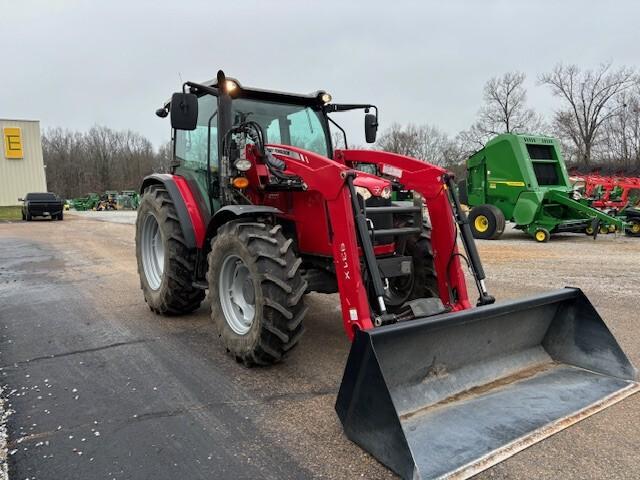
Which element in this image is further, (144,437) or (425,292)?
(425,292)

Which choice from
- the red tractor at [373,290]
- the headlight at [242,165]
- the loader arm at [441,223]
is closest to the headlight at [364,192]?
the red tractor at [373,290]

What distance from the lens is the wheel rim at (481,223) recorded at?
1322cm

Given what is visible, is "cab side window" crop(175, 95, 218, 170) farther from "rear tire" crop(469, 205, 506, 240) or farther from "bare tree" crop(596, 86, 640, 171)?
"bare tree" crop(596, 86, 640, 171)

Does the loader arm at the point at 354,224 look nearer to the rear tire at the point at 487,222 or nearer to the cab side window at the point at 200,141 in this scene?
the cab side window at the point at 200,141

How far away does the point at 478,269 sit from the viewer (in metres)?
3.87

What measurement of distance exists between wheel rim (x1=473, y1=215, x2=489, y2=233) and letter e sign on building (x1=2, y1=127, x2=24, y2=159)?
38935 millimetres

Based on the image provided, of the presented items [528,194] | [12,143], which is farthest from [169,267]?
[12,143]

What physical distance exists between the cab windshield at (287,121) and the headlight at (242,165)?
1.77ft

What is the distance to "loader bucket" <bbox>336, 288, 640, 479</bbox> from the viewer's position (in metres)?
2.58

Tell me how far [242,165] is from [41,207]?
2668 centimetres

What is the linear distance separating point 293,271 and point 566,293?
212 cm

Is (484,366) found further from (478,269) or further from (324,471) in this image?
(324,471)

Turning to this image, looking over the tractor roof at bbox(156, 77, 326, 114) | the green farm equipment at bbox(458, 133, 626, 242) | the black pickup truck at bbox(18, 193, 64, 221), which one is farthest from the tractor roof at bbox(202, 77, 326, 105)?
the black pickup truck at bbox(18, 193, 64, 221)

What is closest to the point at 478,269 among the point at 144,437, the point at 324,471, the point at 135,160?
the point at 324,471
